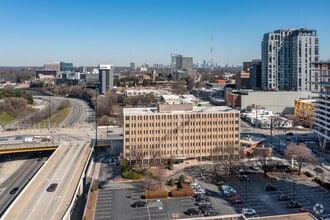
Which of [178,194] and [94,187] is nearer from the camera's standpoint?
[178,194]

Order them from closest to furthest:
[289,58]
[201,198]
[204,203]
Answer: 1. [204,203]
2. [201,198]
3. [289,58]

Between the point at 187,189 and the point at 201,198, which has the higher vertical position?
the point at 187,189

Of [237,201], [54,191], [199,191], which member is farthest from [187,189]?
[54,191]

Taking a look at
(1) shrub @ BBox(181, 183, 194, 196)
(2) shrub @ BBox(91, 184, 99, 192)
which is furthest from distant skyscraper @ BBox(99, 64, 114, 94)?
(1) shrub @ BBox(181, 183, 194, 196)

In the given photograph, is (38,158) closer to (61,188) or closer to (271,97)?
(61,188)

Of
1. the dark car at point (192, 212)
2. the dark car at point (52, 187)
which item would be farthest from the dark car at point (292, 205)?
the dark car at point (52, 187)

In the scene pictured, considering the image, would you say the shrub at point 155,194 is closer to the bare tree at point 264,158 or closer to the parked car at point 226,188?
the parked car at point 226,188

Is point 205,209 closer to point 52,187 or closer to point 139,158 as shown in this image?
point 52,187

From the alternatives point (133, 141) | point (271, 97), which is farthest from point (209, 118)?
point (271, 97)
